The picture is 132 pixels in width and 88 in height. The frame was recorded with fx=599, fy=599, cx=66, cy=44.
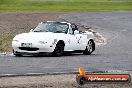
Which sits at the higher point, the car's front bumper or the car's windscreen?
the car's windscreen

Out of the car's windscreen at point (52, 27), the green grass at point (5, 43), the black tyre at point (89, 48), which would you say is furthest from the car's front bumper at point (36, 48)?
the green grass at point (5, 43)

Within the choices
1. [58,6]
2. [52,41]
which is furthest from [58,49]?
[58,6]

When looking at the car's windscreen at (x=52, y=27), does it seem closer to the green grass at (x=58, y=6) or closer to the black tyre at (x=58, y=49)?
the black tyre at (x=58, y=49)

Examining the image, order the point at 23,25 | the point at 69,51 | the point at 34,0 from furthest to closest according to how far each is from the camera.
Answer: the point at 34,0 < the point at 23,25 < the point at 69,51

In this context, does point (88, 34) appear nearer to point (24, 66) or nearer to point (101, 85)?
point (24, 66)

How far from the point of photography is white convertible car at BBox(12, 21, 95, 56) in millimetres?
20828

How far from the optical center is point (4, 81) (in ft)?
43.1

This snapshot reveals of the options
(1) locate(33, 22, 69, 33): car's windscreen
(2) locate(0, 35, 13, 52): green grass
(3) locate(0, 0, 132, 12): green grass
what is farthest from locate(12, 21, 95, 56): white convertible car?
(3) locate(0, 0, 132, 12): green grass

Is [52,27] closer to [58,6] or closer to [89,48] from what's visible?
[89,48]

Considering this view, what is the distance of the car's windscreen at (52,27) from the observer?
73.2 feet

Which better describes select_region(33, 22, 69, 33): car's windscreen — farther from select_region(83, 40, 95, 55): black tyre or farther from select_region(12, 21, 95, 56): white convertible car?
select_region(83, 40, 95, 55): black tyre

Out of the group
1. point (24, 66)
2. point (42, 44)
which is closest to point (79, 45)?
point (42, 44)

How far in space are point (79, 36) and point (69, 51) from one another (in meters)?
1.17

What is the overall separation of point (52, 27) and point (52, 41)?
1.47 metres
